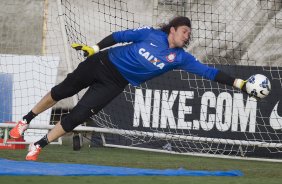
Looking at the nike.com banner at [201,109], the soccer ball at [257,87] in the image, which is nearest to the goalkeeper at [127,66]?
the soccer ball at [257,87]

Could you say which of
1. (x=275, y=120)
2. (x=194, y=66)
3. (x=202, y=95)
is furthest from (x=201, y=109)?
(x=194, y=66)

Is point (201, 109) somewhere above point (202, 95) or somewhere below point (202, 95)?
below

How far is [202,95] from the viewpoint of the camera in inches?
447

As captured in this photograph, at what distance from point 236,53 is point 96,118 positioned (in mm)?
2807

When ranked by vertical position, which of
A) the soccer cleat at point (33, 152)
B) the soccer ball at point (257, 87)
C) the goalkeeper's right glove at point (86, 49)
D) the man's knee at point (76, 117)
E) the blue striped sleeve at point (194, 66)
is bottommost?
the soccer cleat at point (33, 152)

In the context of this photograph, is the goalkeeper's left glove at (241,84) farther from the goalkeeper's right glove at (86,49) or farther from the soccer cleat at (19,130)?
the soccer cleat at (19,130)

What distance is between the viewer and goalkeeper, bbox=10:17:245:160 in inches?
323

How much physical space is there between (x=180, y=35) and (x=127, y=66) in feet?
2.14

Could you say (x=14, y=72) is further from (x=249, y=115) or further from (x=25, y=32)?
(x=249, y=115)

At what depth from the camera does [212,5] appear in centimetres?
1259

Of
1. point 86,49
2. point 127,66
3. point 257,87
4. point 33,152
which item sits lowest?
point 33,152

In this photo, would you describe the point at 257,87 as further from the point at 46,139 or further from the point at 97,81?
the point at 46,139

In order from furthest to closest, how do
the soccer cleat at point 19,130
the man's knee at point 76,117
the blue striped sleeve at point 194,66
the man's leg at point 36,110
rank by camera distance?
the soccer cleat at point 19,130 → the man's leg at point 36,110 → the blue striped sleeve at point 194,66 → the man's knee at point 76,117

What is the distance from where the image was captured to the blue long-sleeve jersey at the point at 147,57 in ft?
26.9
